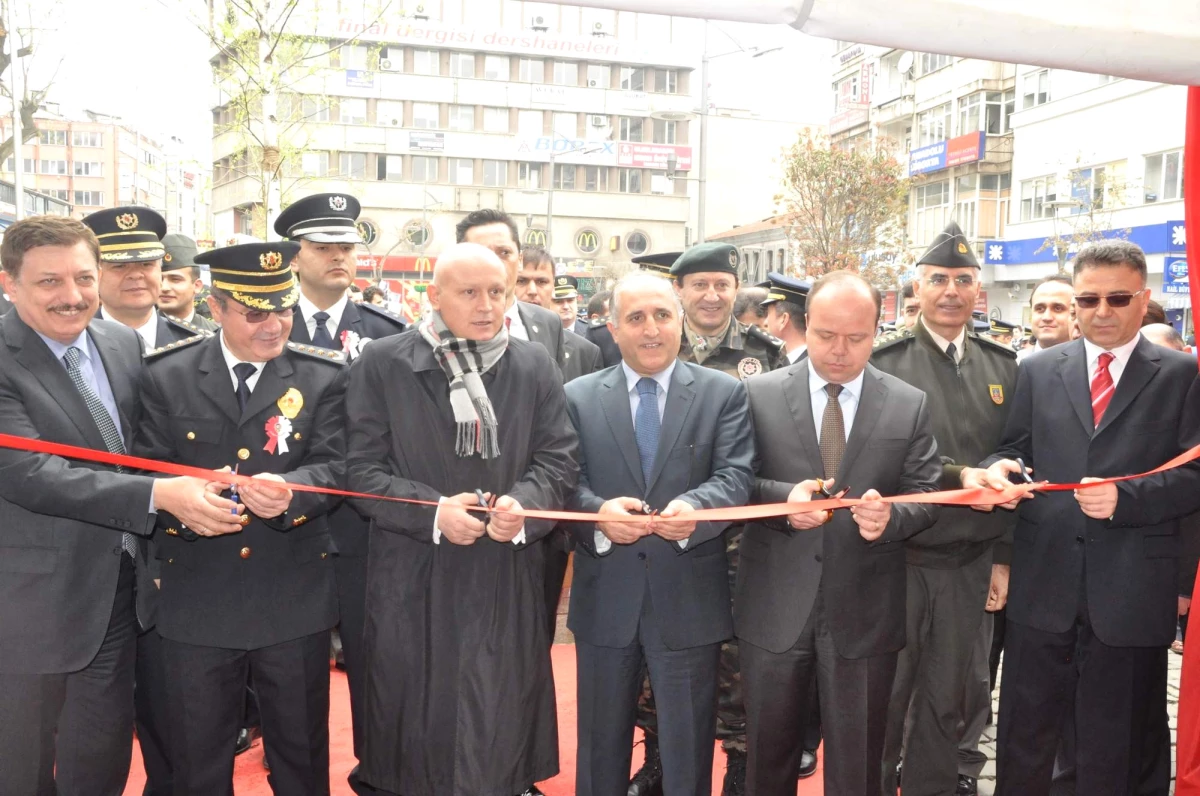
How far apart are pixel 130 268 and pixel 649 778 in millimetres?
3517

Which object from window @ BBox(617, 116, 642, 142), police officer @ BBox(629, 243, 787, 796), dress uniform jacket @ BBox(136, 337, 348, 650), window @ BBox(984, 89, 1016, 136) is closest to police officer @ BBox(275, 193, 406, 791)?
dress uniform jacket @ BBox(136, 337, 348, 650)

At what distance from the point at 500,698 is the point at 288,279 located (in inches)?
68.1

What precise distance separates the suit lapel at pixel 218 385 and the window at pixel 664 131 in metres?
62.0

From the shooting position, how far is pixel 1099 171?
29.6 m

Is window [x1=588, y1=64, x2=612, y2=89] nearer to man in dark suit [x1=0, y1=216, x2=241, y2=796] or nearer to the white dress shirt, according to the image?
the white dress shirt

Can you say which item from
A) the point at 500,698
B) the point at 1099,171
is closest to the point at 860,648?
the point at 500,698

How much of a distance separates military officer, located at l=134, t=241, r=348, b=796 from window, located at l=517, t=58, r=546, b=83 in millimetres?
61184

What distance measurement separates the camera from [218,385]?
12.1 feet

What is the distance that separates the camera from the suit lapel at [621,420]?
12.7 ft

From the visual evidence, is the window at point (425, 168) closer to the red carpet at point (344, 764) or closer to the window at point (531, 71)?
the window at point (531, 71)

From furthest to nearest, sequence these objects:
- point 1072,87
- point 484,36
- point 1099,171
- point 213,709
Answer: point 484,36, point 1072,87, point 1099,171, point 213,709

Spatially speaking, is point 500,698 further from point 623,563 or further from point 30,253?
point 30,253

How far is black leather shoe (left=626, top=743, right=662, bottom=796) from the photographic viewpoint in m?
4.48

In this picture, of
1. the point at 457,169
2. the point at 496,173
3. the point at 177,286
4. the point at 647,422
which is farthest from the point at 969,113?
the point at 647,422
